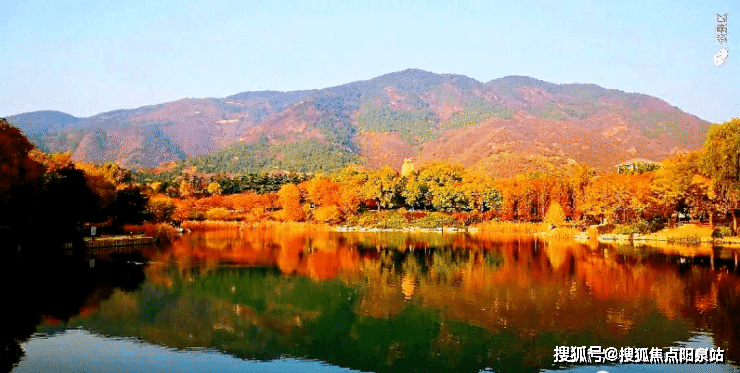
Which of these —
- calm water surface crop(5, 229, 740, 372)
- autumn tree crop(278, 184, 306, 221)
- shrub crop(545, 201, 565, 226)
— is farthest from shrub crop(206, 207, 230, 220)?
calm water surface crop(5, 229, 740, 372)

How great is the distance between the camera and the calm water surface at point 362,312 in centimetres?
1719

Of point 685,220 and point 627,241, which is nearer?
point 627,241

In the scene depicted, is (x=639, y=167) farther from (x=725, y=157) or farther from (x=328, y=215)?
(x=725, y=157)

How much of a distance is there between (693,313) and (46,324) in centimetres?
2234

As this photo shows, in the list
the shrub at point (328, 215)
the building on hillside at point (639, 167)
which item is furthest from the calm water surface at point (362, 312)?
the building on hillside at point (639, 167)

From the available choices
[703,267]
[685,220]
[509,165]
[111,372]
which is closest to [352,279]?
[111,372]

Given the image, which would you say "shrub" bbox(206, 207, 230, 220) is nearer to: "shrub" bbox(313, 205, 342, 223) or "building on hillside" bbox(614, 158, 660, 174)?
"shrub" bbox(313, 205, 342, 223)

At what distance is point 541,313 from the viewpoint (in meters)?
22.5

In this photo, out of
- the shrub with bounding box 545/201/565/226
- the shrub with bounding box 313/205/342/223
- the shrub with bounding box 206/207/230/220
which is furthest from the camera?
the shrub with bounding box 206/207/230/220

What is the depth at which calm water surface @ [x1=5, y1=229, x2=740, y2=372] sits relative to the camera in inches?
677

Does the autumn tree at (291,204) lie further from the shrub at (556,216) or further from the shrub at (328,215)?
the shrub at (556,216)

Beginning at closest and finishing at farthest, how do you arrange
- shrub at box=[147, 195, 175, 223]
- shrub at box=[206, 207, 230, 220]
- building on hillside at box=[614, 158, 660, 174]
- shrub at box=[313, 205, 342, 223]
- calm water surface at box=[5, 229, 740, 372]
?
calm water surface at box=[5, 229, 740, 372] → shrub at box=[147, 195, 175, 223] → shrub at box=[313, 205, 342, 223] → shrub at box=[206, 207, 230, 220] → building on hillside at box=[614, 158, 660, 174]

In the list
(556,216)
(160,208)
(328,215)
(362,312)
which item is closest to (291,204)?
(328,215)

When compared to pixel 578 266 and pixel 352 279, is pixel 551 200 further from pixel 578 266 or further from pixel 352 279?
pixel 352 279
